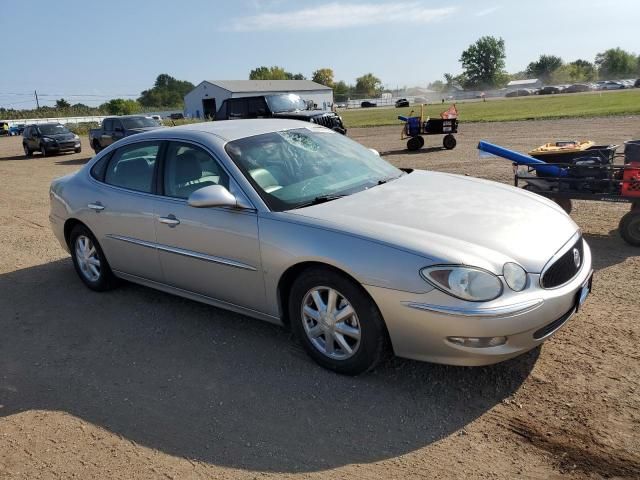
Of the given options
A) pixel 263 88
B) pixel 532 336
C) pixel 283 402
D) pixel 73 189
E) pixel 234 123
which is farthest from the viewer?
pixel 263 88

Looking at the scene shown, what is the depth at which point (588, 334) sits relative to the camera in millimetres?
3875

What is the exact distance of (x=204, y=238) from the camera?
13.2ft

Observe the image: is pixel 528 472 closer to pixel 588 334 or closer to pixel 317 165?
pixel 588 334

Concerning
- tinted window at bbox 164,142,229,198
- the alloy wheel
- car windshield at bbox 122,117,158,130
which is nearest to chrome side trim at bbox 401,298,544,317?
the alloy wheel

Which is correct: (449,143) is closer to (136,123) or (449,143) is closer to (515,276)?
(136,123)

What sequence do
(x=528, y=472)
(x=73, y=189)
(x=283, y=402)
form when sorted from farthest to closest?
1. (x=73, y=189)
2. (x=283, y=402)
3. (x=528, y=472)

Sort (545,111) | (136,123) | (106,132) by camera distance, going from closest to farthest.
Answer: (136,123) → (106,132) → (545,111)

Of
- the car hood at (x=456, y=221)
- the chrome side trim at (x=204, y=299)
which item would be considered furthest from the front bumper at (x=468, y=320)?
the chrome side trim at (x=204, y=299)

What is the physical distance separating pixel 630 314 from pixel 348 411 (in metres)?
2.46

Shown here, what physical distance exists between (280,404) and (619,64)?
553 feet

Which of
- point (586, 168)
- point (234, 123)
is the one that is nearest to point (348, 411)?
point (234, 123)

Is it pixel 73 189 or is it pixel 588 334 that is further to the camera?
pixel 73 189

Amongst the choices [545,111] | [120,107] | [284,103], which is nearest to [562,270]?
[284,103]

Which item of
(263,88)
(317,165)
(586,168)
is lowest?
(586,168)
